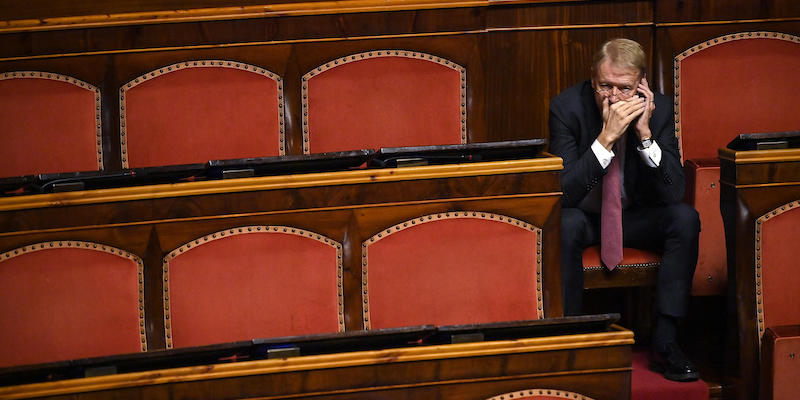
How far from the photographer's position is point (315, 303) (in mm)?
528

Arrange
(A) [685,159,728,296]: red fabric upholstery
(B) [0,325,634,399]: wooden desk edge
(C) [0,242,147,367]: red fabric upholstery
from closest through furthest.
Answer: (B) [0,325,634,399]: wooden desk edge, (C) [0,242,147,367]: red fabric upholstery, (A) [685,159,728,296]: red fabric upholstery

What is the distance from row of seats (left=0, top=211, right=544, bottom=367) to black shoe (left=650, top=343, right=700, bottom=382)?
8 centimetres

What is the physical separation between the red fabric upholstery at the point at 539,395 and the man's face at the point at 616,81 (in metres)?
0.22

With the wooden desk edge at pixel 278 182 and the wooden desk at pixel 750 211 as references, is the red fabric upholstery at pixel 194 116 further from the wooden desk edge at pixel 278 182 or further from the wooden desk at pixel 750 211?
the wooden desk at pixel 750 211

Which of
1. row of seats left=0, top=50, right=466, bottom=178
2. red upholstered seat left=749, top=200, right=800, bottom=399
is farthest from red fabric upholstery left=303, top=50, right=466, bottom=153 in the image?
red upholstered seat left=749, top=200, right=800, bottom=399

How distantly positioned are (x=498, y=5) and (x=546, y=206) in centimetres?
22

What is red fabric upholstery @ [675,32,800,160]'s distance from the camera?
0.70 meters

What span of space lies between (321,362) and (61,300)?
16 centimetres

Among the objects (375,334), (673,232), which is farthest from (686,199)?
(375,334)

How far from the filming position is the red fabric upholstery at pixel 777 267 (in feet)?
1.83

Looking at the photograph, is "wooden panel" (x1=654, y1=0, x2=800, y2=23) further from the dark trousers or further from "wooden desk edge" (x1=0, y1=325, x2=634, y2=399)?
"wooden desk edge" (x1=0, y1=325, x2=634, y2=399)

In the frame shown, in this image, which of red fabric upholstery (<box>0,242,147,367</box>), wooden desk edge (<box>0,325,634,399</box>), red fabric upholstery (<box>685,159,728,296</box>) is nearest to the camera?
wooden desk edge (<box>0,325,634,399</box>)

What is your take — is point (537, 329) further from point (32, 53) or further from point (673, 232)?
point (32, 53)

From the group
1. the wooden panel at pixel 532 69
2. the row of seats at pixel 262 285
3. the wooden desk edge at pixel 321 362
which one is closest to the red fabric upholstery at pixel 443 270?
the row of seats at pixel 262 285
